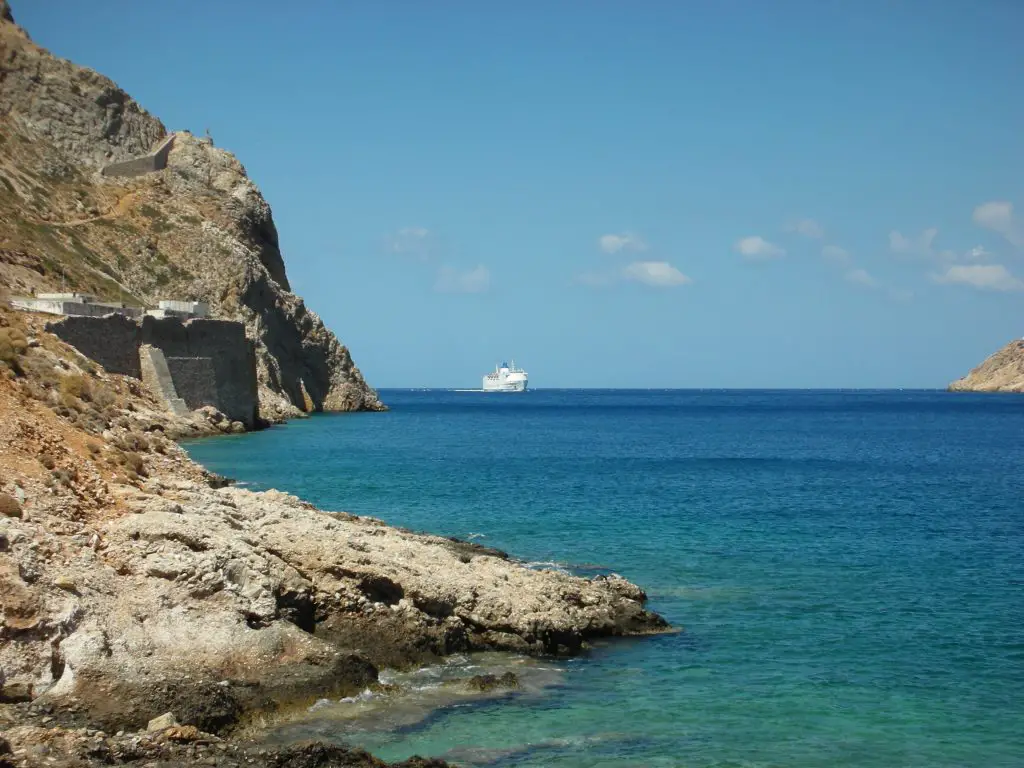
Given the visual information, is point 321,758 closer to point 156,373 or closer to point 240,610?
point 240,610

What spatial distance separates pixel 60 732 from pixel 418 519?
2021cm

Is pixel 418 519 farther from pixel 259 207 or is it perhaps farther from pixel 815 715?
pixel 259 207

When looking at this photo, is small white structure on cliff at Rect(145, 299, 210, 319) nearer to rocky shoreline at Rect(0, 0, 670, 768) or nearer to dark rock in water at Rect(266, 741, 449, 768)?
rocky shoreline at Rect(0, 0, 670, 768)

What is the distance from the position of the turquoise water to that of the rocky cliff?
81.6ft

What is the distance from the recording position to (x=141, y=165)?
89.8 meters

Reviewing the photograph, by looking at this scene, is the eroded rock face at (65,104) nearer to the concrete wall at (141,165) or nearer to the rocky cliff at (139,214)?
the rocky cliff at (139,214)

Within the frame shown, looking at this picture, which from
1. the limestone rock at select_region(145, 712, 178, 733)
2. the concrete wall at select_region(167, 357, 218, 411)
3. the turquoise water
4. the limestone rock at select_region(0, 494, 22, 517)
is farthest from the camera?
the concrete wall at select_region(167, 357, 218, 411)

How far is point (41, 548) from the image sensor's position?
41.9 feet

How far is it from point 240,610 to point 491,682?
346cm

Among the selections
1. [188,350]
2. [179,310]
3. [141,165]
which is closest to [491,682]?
[188,350]

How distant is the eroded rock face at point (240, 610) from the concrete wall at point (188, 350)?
1277 inches

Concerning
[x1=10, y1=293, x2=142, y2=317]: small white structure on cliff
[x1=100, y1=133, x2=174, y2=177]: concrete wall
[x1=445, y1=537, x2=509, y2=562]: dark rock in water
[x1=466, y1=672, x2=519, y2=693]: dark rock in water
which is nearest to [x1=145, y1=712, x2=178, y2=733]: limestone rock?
[x1=466, y1=672, x2=519, y2=693]: dark rock in water

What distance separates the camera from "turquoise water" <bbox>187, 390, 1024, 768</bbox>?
42.3ft

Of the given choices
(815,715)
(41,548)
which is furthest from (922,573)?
(41,548)
